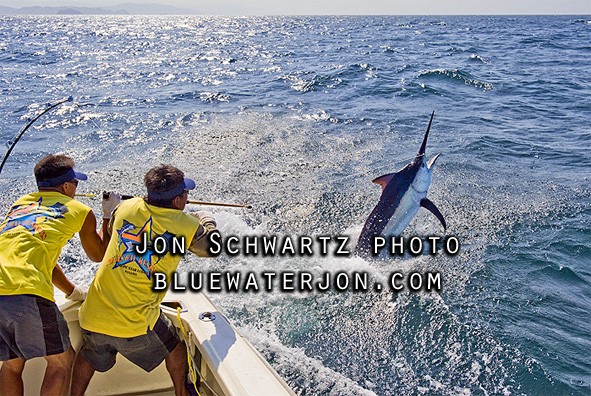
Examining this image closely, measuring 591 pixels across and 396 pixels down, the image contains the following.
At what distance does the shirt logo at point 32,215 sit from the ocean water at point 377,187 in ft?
8.14

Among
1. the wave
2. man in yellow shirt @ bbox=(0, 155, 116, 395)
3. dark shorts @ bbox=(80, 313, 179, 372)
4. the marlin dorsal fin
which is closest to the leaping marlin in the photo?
the marlin dorsal fin

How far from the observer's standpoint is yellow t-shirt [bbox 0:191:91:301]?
279 cm

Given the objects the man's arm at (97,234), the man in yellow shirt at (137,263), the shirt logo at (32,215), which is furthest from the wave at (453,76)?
the shirt logo at (32,215)

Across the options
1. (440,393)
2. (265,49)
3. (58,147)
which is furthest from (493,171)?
(265,49)

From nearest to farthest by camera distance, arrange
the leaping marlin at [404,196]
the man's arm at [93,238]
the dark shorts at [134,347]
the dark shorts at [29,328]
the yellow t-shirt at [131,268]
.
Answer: the dark shorts at [29,328]
the yellow t-shirt at [131,268]
the dark shorts at [134,347]
the man's arm at [93,238]
the leaping marlin at [404,196]

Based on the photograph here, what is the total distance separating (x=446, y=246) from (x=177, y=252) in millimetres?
4440

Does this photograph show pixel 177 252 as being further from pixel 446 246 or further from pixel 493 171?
pixel 493 171

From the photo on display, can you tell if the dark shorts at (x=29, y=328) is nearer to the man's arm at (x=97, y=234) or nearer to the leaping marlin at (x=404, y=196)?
the man's arm at (x=97, y=234)

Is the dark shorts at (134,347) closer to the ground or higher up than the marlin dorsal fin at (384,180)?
closer to the ground

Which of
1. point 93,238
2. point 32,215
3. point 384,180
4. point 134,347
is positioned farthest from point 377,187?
point 32,215

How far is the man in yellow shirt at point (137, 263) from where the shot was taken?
289 cm

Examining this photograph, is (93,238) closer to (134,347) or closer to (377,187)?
(134,347)

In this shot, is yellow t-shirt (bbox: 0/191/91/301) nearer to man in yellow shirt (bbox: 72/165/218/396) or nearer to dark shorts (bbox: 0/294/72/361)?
dark shorts (bbox: 0/294/72/361)

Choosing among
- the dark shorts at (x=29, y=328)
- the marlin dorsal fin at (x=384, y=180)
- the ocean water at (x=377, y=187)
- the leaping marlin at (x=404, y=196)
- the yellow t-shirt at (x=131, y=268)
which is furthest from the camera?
the ocean water at (x=377, y=187)
